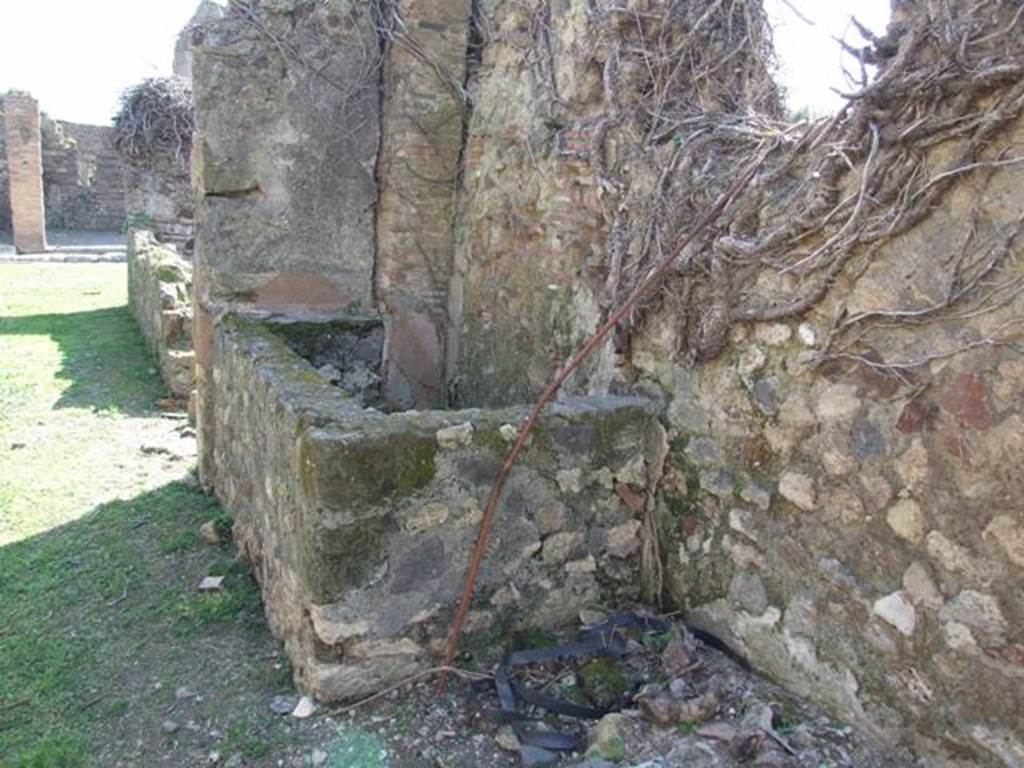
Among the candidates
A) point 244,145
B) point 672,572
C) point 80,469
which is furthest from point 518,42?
point 80,469

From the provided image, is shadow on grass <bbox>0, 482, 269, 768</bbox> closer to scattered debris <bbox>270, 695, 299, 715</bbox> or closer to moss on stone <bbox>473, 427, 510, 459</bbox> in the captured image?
scattered debris <bbox>270, 695, 299, 715</bbox>

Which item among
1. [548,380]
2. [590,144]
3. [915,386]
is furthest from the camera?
[548,380]

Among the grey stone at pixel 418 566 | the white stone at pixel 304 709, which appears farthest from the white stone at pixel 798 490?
the white stone at pixel 304 709

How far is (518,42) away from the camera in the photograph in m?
4.04

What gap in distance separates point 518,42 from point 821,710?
3335 mm

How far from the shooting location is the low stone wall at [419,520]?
95.4 inches

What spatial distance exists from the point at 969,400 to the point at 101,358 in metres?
7.98

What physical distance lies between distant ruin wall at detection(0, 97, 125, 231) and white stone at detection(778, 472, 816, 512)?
2097 cm

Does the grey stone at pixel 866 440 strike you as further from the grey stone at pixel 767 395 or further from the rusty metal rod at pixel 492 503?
the rusty metal rod at pixel 492 503

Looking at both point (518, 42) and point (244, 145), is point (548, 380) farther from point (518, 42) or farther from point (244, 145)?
point (244, 145)

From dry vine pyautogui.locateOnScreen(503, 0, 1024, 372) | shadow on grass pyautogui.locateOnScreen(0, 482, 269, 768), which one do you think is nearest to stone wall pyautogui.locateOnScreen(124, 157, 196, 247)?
shadow on grass pyautogui.locateOnScreen(0, 482, 269, 768)

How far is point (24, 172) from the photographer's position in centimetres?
1670

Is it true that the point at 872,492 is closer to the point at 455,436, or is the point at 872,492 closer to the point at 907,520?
the point at 907,520

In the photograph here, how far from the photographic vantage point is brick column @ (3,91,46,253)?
16.5 meters
